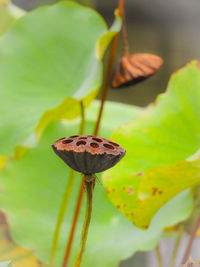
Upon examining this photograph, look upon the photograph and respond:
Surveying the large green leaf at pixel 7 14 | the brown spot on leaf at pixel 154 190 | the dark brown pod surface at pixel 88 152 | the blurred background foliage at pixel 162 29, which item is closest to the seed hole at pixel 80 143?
the dark brown pod surface at pixel 88 152

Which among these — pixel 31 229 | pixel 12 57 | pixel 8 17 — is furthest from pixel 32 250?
pixel 8 17

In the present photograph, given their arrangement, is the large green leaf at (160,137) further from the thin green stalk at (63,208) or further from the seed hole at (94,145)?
the seed hole at (94,145)

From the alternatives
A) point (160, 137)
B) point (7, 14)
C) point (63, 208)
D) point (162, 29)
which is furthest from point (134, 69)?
point (162, 29)

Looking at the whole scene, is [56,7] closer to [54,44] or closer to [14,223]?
[54,44]

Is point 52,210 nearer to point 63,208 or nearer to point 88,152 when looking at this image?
point 63,208

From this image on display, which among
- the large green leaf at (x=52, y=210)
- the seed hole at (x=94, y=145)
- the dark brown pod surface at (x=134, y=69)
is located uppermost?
the seed hole at (x=94, y=145)

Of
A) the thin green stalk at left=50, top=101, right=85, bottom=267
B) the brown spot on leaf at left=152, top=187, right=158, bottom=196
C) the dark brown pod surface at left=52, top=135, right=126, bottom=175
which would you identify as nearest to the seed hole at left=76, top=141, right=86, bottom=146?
the dark brown pod surface at left=52, top=135, right=126, bottom=175
